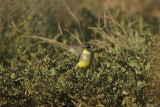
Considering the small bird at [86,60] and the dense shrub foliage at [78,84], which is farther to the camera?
the small bird at [86,60]

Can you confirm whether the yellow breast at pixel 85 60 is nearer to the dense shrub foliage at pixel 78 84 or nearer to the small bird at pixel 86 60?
the small bird at pixel 86 60

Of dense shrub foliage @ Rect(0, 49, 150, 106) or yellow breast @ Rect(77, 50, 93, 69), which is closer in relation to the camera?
dense shrub foliage @ Rect(0, 49, 150, 106)

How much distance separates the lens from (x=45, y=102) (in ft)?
11.9

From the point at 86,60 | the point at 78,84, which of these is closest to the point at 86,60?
the point at 86,60

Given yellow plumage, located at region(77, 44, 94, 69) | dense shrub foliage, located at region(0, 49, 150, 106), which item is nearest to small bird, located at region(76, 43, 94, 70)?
yellow plumage, located at region(77, 44, 94, 69)

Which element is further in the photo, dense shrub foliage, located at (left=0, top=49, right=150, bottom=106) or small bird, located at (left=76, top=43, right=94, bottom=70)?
small bird, located at (left=76, top=43, right=94, bottom=70)

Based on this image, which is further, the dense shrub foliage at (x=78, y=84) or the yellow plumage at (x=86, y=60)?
the yellow plumage at (x=86, y=60)

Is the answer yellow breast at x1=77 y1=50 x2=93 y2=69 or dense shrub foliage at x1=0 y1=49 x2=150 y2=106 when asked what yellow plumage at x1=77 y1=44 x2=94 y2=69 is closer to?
yellow breast at x1=77 y1=50 x2=93 y2=69

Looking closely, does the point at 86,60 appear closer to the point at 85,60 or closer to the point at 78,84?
the point at 85,60

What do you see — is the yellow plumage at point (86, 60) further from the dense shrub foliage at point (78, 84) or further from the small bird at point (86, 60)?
the dense shrub foliage at point (78, 84)

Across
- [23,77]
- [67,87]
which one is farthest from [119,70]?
[23,77]

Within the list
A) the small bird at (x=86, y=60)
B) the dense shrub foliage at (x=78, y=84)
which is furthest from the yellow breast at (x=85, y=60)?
the dense shrub foliage at (x=78, y=84)

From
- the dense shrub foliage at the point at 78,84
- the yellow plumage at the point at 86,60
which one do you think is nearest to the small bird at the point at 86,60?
the yellow plumage at the point at 86,60

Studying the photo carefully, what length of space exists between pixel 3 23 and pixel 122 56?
9.82ft
